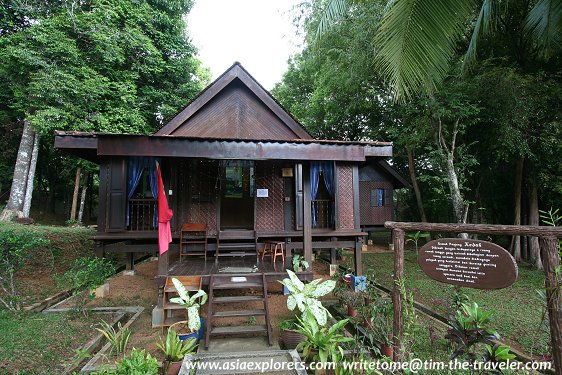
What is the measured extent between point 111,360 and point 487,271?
4.66 meters

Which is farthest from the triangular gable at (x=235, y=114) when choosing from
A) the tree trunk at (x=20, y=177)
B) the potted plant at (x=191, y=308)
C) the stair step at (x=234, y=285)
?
the tree trunk at (x=20, y=177)

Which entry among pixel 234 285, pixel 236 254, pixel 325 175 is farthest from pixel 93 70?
pixel 234 285

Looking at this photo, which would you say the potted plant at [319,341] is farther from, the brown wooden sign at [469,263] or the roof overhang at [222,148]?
the roof overhang at [222,148]

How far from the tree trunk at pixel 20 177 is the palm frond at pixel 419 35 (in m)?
14.8

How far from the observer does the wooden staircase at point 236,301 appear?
4344 mm

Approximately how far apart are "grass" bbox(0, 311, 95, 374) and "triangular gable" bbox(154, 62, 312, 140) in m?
5.19

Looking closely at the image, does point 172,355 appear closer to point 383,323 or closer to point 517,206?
point 383,323

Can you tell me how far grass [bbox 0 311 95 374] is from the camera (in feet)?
11.5

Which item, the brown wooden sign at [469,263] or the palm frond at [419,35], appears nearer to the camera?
the brown wooden sign at [469,263]

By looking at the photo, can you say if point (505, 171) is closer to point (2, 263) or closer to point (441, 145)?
point (441, 145)

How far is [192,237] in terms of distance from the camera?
24.2 ft

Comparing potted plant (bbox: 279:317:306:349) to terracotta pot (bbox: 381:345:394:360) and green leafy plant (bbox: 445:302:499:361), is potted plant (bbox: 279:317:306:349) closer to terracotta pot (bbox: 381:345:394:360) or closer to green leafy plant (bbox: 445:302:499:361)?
terracotta pot (bbox: 381:345:394:360)

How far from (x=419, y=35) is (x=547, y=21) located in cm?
284

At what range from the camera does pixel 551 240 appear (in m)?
2.46
